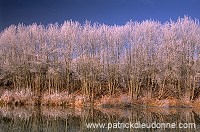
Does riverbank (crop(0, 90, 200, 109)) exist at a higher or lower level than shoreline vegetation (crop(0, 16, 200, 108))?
lower

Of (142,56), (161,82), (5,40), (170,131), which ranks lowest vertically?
(170,131)

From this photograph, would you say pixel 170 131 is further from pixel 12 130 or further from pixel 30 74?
pixel 30 74

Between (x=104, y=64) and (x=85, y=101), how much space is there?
20.9 feet

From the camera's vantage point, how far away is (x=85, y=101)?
37.3 metres

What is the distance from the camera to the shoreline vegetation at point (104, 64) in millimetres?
37875

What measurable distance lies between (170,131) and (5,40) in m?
31.9

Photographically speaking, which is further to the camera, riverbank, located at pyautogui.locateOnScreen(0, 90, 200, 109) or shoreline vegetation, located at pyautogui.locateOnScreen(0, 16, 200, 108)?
shoreline vegetation, located at pyautogui.locateOnScreen(0, 16, 200, 108)

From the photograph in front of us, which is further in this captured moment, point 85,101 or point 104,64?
point 104,64

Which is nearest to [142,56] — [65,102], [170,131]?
[65,102]

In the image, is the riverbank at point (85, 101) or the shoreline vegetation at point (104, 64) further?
the shoreline vegetation at point (104, 64)

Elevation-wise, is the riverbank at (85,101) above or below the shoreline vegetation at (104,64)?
below

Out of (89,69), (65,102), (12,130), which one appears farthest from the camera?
(89,69)

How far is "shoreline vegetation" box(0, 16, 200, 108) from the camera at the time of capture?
37.9 m

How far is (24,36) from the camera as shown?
144 feet
